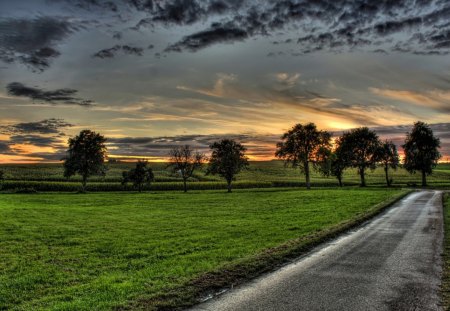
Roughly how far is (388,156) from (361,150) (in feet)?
35.2

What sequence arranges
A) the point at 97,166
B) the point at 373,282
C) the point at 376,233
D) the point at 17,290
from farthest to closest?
the point at 97,166, the point at 376,233, the point at 17,290, the point at 373,282

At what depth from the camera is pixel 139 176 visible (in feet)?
313

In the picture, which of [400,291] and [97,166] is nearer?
[400,291]

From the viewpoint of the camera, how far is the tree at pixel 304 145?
91375mm

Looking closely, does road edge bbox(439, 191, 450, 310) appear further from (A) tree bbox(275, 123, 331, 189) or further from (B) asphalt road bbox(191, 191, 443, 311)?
(A) tree bbox(275, 123, 331, 189)

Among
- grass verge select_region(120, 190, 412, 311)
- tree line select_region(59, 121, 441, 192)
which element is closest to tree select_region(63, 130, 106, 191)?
tree line select_region(59, 121, 441, 192)

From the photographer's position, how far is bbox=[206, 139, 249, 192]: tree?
3661 inches

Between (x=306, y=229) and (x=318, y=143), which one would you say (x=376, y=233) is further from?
(x=318, y=143)

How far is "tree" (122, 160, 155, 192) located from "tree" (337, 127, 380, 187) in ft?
172

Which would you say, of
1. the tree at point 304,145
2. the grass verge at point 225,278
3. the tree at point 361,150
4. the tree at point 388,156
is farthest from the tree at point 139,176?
the grass verge at point 225,278

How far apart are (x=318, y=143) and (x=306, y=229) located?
70191mm

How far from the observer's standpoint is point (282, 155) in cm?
9262

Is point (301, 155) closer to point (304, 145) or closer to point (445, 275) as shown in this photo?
point (304, 145)

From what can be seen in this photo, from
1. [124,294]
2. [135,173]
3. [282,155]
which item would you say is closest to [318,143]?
[282,155]
